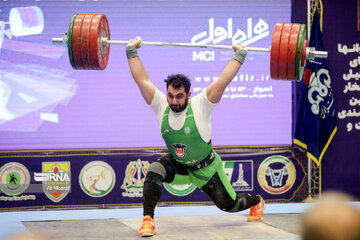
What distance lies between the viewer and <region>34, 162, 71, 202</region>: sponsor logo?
5.86 meters

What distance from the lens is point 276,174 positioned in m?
6.20

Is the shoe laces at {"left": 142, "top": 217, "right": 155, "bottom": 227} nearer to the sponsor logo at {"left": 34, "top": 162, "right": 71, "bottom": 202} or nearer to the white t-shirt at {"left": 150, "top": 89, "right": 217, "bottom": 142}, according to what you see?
the white t-shirt at {"left": 150, "top": 89, "right": 217, "bottom": 142}

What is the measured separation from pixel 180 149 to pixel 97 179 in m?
1.99

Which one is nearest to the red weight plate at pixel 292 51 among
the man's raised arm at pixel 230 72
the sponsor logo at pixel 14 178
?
the man's raised arm at pixel 230 72

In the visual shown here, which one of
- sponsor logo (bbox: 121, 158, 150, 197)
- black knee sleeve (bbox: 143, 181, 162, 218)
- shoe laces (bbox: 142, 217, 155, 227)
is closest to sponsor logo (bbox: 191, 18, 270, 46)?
sponsor logo (bbox: 121, 158, 150, 197)

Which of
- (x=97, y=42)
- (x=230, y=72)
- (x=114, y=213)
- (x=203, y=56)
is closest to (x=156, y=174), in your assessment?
(x=230, y=72)

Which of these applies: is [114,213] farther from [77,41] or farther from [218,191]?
[77,41]

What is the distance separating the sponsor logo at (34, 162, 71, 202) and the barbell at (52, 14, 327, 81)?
191cm

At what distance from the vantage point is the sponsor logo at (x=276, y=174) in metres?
6.19

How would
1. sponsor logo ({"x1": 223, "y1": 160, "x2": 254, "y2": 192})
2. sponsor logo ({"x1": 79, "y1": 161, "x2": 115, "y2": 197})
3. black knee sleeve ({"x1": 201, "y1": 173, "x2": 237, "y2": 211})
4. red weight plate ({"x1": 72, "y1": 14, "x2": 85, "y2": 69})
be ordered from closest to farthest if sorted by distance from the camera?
red weight plate ({"x1": 72, "y1": 14, "x2": 85, "y2": 69}) < black knee sleeve ({"x1": 201, "y1": 173, "x2": 237, "y2": 211}) < sponsor logo ({"x1": 79, "y1": 161, "x2": 115, "y2": 197}) < sponsor logo ({"x1": 223, "y1": 160, "x2": 254, "y2": 192})

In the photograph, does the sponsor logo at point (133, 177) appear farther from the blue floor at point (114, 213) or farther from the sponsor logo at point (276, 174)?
the sponsor logo at point (276, 174)

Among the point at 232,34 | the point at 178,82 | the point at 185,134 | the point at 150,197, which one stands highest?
the point at 232,34

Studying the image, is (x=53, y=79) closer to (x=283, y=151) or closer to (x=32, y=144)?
(x=32, y=144)

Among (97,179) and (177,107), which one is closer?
(177,107)
